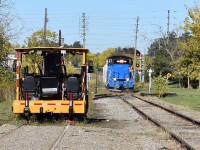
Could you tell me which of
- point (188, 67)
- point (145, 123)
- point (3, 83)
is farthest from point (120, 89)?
point (145, 123)

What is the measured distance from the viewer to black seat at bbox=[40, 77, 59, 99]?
733 inches

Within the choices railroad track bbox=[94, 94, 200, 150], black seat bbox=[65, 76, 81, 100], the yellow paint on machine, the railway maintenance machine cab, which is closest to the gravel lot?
railroad track bbox=[94, 94, 200, 150]

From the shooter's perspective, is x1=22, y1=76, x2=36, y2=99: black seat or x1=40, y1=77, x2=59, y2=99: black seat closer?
x1=22, y1=76, x2=36, y2=99: black seat

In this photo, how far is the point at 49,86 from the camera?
18.6 metres

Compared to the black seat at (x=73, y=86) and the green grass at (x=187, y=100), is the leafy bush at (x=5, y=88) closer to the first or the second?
the green grass at (x=187, y=100)

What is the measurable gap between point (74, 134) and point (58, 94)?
408 cm

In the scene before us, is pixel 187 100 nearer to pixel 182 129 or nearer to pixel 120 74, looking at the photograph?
pixel 120 74

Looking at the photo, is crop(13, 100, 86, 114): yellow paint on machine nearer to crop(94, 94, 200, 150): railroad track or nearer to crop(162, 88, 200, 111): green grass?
crop(94, 94, 200, 150): railroad track

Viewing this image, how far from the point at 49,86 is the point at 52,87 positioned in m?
0.12

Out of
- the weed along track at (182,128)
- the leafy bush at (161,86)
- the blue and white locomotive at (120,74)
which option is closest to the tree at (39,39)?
the blue and white locomotive at (120,74)

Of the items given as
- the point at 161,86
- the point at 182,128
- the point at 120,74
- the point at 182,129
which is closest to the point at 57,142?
the point at 182,129

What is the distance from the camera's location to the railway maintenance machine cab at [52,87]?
17953mm

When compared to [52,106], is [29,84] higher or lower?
higher

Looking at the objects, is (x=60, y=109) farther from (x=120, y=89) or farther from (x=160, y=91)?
(x=120, y=89)
